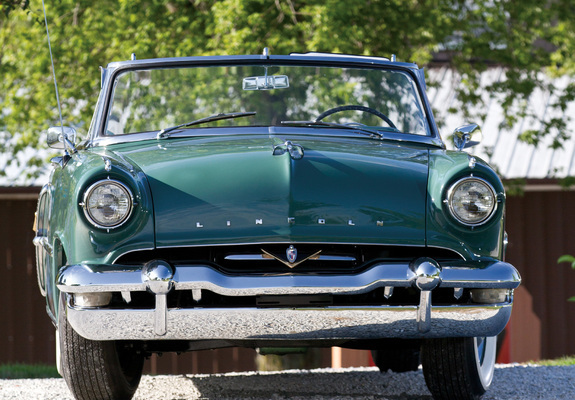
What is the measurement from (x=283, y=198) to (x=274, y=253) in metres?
0.23

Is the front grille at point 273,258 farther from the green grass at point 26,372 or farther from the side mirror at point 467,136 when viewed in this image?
the green grass at point 26,372

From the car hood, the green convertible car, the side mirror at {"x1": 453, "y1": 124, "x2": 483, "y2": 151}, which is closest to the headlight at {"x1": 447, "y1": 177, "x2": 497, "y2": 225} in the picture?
the green convertible car

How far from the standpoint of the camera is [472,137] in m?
4.67

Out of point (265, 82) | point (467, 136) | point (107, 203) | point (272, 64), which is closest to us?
point (107, 203)

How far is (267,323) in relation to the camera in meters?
3.36

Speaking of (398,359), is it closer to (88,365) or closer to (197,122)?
(197,122)

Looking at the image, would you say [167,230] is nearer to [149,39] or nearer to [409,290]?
[409,290]

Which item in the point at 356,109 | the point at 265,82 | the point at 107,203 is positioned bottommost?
the point at 107,203

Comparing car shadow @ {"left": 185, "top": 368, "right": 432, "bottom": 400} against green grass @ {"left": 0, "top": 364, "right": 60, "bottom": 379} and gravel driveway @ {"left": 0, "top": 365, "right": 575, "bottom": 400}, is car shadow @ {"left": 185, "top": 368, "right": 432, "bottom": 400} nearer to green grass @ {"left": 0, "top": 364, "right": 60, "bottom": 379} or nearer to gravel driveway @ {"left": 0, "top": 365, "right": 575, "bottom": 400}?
gravel driveway @ {"left": 0, "top": 365, "right": 575, "bottom": 400}

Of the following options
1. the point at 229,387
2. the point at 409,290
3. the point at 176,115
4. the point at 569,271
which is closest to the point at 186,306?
the point at 409,290

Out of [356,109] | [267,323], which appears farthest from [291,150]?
[356,109]

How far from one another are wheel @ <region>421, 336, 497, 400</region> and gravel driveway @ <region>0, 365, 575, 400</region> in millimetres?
416

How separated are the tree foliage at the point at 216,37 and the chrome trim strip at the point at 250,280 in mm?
6537

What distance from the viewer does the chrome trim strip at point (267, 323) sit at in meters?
3.34
